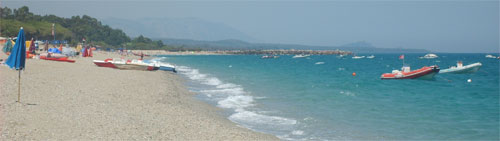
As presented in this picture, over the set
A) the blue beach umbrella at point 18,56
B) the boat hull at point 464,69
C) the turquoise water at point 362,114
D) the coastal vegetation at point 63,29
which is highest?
the coastal vegetation at point 63,29

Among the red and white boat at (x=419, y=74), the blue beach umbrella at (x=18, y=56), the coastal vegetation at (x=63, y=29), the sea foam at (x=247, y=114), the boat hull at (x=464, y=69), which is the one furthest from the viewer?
the coastal vegetation at (x=63, y=29)

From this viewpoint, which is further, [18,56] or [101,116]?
[18,56]

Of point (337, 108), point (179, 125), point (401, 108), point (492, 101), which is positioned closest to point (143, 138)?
point (179, 125)

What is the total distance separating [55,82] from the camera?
20562mm

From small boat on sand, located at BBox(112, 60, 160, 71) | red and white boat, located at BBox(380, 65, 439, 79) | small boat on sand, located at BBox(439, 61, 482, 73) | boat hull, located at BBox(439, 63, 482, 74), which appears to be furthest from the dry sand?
small boat on sand, located at BBox(439, 61, 482, 73)

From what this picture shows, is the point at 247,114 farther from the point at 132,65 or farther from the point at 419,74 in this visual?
the point at 419,74

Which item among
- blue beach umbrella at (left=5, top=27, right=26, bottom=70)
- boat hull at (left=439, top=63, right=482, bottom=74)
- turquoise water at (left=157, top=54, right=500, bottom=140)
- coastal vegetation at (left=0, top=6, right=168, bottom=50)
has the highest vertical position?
coastal vegetation at (left=0, top=6, right=168, bottom=50)

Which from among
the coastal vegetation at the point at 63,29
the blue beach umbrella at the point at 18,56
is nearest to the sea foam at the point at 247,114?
the blue beach umbrella at the point at 18,56

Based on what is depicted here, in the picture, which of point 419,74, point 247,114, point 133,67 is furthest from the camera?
point 419,74

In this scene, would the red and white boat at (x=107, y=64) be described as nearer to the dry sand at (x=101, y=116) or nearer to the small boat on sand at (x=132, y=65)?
the small boat on sand at (x=132, y=65)

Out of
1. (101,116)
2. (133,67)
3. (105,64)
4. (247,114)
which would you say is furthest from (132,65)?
(101,116)

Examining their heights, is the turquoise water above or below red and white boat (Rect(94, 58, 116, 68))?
below

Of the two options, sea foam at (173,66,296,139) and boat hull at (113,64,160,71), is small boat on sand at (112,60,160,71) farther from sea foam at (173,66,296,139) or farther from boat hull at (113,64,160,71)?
sea foam at (173,66,296,139)

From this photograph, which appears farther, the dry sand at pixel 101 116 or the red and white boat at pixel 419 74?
the red and white boat at pixel 419 74
